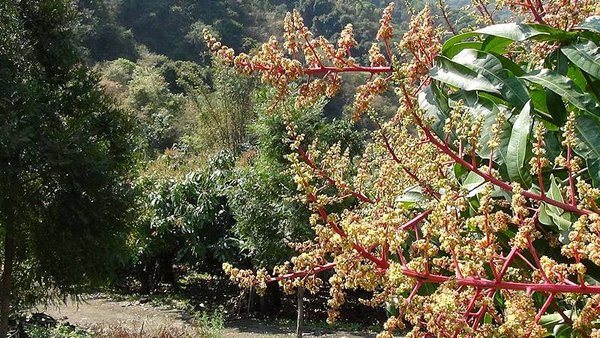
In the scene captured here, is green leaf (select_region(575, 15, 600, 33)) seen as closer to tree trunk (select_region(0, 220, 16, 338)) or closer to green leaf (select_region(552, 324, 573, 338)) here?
green leaf (select_region(552, 324, 573, 338))

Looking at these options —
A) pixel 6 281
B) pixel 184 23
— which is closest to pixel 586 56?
pixel 6 281

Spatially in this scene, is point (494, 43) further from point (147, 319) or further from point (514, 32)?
point (147, 319)

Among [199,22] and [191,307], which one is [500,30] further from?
[199,22]

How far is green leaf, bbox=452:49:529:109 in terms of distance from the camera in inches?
32.0

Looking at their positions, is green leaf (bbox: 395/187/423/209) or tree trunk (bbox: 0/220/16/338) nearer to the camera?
green leaf (bbox: 395/187/423/209)

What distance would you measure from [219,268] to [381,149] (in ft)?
35.8

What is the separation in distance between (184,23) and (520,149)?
139ft

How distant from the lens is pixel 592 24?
788mm

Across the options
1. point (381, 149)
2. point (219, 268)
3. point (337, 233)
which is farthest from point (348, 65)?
point (219, 268)

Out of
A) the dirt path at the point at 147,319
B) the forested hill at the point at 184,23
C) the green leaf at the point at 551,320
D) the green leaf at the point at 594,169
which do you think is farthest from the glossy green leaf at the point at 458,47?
the forested hill at the point at 184,23

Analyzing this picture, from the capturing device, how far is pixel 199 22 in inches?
1586

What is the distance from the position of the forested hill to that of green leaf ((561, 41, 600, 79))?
34.8 metres

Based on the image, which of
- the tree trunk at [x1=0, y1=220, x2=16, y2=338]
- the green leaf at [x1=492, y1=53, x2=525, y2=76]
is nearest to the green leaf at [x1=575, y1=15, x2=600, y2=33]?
the green leaf at [x1=492, y1=53, x2=525, y2=76]

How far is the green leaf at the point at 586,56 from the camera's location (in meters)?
0.77
